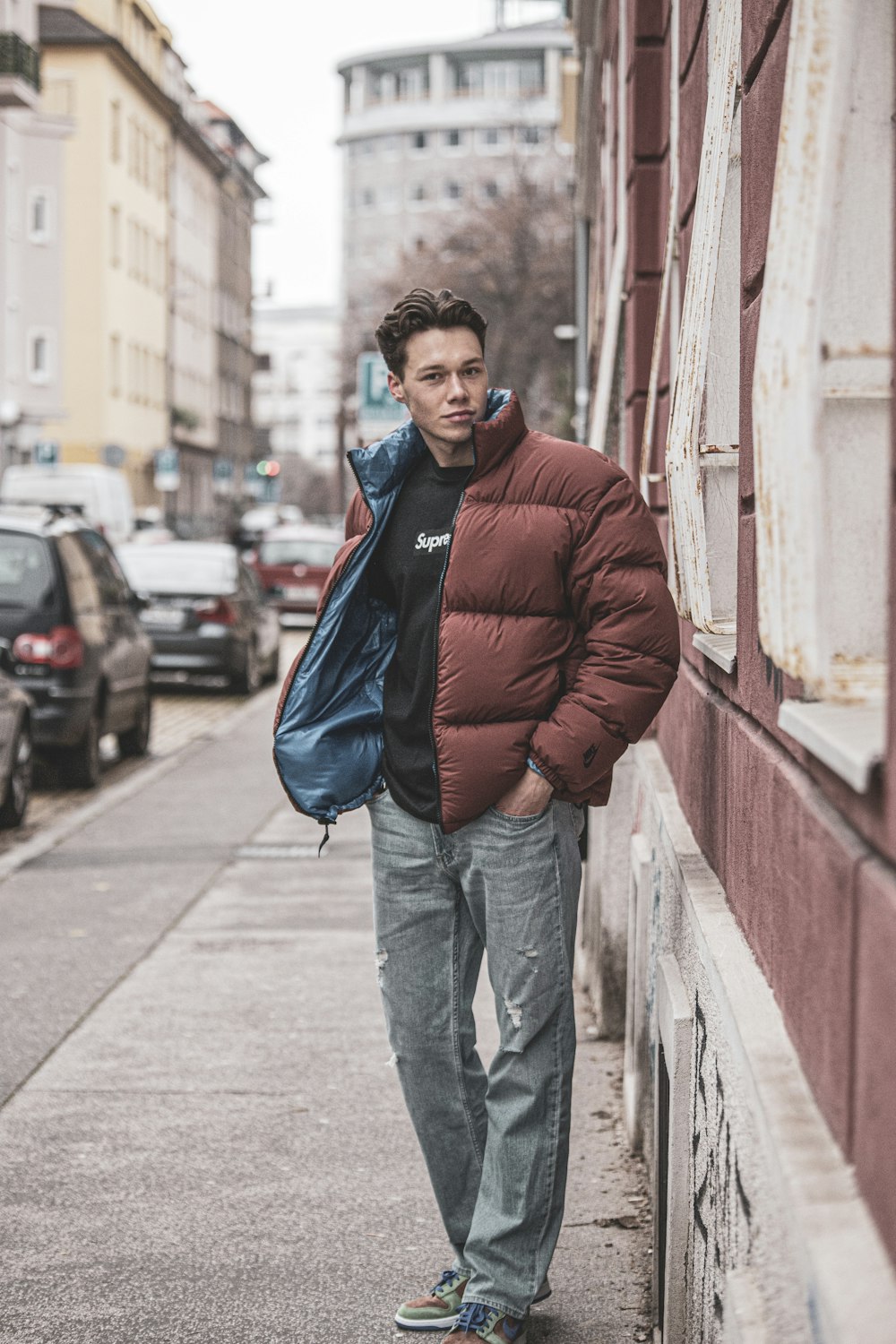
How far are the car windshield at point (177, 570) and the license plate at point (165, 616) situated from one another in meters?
0.22

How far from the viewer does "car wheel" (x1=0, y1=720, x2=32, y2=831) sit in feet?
37.9

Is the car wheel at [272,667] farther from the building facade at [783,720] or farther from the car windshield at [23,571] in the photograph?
the building facade at [783,720]

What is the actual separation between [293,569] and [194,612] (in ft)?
41.5

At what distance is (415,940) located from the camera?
3.98 metres

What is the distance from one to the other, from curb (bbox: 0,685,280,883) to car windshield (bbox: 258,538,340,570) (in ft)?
47.0

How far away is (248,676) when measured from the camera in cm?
2248

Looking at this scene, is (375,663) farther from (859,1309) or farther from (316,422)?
(316,422)

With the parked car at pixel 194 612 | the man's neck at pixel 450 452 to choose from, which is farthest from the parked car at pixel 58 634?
the man's neck at pixel 450 452

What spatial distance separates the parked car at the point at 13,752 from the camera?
36.9 ft

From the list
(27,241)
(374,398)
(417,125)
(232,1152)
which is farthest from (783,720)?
(417,125)

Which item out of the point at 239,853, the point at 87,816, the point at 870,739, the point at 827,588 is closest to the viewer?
the point at 870,739

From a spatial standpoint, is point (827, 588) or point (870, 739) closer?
point (870, 739)

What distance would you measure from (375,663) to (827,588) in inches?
75.6

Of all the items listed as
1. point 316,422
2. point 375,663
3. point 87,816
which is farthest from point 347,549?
point 316,422
